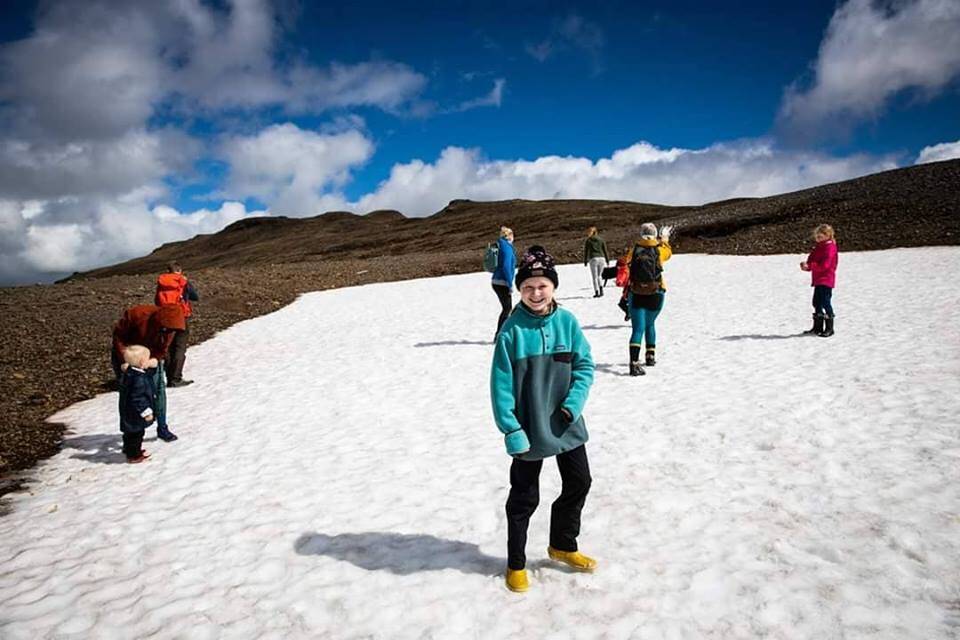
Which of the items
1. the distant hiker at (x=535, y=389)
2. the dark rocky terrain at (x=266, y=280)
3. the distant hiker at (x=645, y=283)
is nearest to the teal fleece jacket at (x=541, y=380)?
the distant hiker at (x=535, y=389)

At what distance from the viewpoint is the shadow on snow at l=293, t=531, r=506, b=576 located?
473cm

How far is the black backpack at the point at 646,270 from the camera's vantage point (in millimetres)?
9625

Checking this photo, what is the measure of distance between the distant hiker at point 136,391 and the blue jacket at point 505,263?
7.51 metres

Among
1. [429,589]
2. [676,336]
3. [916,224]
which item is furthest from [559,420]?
[916,224]

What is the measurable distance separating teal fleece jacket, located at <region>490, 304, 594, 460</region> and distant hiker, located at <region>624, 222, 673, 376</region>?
19.8ft

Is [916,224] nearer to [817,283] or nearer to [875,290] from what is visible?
[875,290]

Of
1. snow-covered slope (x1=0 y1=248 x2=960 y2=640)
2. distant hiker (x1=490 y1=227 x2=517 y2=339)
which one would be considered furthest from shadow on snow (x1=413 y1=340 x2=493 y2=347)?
snow-covered slope (x1=0 y1=248 x2=960 y2=640)

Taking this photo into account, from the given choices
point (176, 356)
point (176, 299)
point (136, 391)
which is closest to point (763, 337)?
point (136, 391)

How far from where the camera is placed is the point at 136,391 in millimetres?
7320

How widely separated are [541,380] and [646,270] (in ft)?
20.9

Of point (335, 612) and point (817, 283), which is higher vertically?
point (817, 283)

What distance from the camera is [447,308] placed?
21484mm

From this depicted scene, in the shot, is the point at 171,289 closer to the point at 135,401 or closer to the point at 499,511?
the point at 135,401

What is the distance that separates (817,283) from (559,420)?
1086cm
